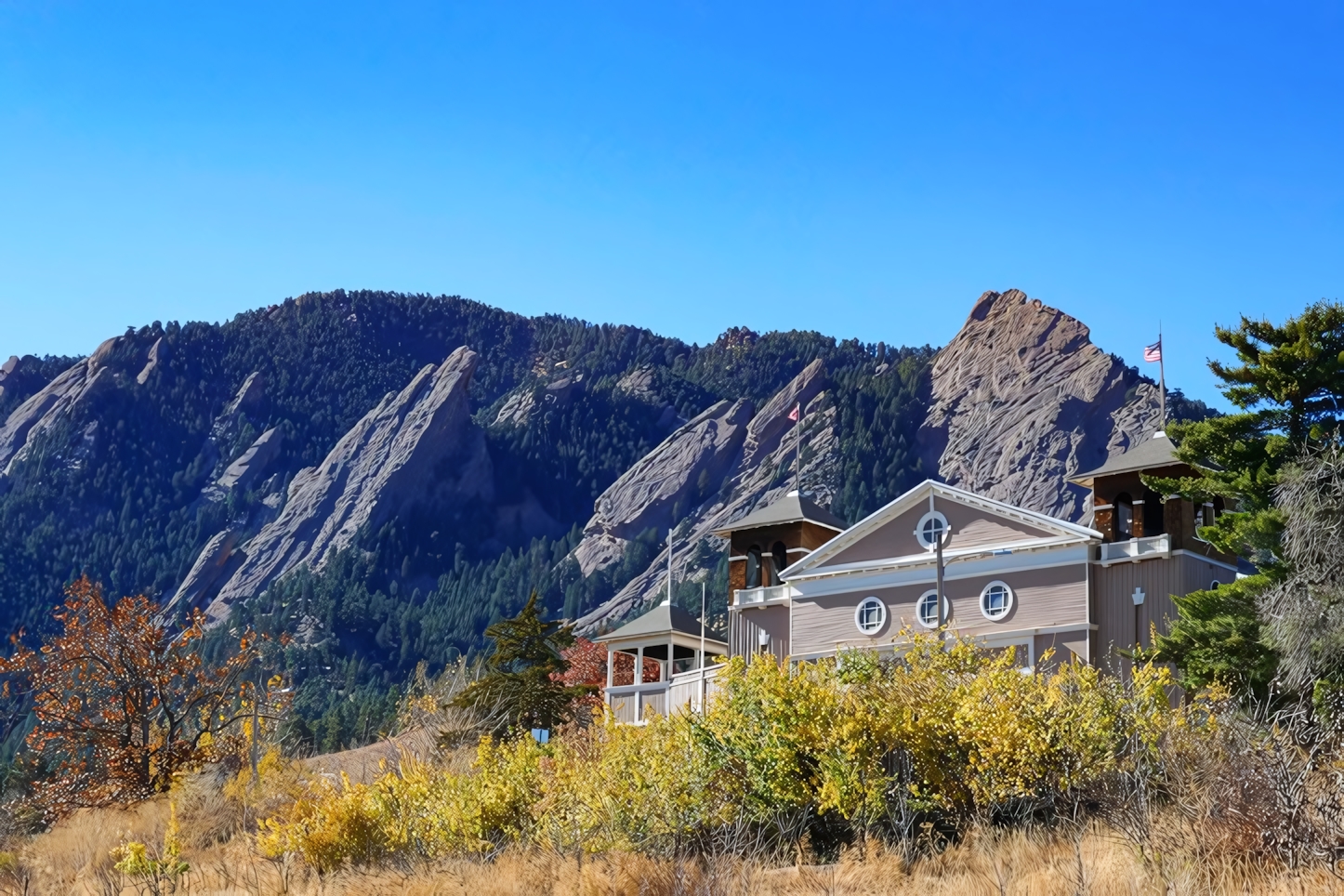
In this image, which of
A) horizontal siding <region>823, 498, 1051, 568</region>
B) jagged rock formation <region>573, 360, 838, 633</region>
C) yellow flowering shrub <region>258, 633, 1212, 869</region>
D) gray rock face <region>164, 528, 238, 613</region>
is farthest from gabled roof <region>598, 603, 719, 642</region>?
gray rock face <region>164, 528, 238, 613</region>

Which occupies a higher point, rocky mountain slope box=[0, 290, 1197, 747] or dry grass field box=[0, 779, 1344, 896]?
rocky mountain slope box=[0, 290, 1197, 747]

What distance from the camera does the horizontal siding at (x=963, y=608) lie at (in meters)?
41.2

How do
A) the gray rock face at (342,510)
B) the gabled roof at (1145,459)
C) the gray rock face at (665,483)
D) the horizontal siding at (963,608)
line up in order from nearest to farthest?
the horizontal siding at (963,608), the gabled roof at (1145,459), the gray rock face at (665,483), the gray rock face at (342,510)

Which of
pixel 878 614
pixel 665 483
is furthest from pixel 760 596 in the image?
pixel 665 483

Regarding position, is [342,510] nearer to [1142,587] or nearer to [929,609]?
[929,609]

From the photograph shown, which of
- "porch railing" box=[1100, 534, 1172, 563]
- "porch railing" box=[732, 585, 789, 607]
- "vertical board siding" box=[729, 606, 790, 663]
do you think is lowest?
"vertical board siding" box=[729, 606, 790, 663]

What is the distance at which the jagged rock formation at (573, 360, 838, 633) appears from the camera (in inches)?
6437

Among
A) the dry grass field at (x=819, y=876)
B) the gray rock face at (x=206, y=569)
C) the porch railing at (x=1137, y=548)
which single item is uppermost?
the gray rock face at (x=206, y=569)

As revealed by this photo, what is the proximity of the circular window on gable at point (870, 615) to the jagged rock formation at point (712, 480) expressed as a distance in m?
112

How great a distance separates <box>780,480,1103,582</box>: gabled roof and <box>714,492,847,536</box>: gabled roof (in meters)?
3.47

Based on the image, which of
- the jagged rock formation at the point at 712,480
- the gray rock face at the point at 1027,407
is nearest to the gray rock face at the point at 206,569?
the jagged rock formation at the point at 712,480

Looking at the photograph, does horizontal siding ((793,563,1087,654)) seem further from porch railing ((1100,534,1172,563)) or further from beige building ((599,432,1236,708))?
porch railing ((1100,534,1172,563))

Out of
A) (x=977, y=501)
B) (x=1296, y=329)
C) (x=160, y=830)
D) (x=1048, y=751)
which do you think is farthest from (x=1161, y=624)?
(x=160, y=830)

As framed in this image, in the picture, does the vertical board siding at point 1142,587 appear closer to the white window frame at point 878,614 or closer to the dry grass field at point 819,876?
the white window frame at point 878,614
